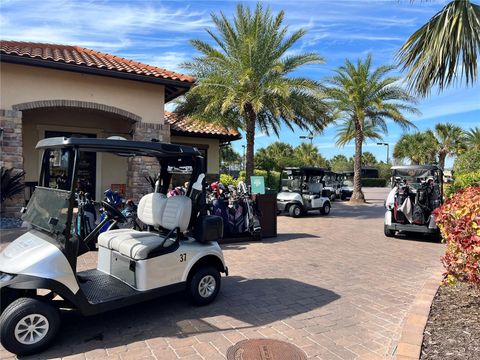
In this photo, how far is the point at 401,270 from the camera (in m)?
6.28

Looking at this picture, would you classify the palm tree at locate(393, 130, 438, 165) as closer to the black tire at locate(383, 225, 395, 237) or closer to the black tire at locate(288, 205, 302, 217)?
the black tire at locate(288, 205, 302, 217)

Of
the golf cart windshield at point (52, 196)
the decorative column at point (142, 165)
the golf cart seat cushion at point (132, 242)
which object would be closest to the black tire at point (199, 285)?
the golf cart seat cushion at point (132, 242)

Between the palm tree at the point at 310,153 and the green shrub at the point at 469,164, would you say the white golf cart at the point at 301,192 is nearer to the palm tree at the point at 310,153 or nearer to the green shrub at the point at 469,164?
the green shrub at the point at 469,164

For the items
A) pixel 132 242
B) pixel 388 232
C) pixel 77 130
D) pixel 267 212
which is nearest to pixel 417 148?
pixel 388 232

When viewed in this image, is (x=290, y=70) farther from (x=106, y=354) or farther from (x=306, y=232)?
(x=106, y=354)

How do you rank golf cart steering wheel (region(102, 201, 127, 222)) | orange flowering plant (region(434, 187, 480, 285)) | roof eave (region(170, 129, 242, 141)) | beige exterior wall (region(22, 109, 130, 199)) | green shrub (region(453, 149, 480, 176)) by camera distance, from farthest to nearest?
1. green shrub (region(453, 149, 480, 176))
2. roof eave (region(170, 129, 242, 141))
3. beige exterior wall (region(22, 109, 130, 199))
4. golf cart steering wheel (region(102, 201, 127, 222))
5. orange flowering plant (region(434, 187, 480, 285))

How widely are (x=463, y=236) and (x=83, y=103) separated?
991 cm

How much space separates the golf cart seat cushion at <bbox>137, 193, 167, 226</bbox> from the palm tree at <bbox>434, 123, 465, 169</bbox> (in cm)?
3424

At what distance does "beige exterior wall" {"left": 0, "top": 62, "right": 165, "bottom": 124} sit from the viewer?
31.1 feet

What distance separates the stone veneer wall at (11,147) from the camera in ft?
30.3

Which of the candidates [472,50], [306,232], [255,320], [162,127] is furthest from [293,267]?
[162,127]

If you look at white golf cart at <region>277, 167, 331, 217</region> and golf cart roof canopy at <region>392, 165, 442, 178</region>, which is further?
white golf cart at <region>277, 167, 331, 217</region>

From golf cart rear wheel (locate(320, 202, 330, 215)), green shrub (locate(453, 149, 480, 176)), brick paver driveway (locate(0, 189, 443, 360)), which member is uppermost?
green shrub (locate(453, 149, 480, 176))

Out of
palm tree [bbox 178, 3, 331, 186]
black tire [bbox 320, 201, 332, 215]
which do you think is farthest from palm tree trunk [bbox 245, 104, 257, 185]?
black tire [bbox 320, 201, 332, 215]
